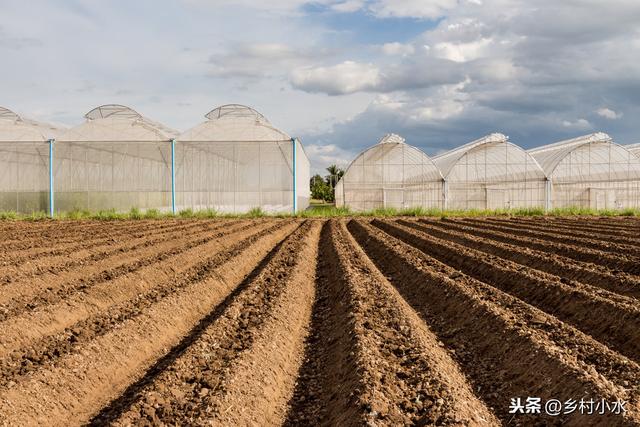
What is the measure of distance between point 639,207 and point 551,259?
2588 centimetres

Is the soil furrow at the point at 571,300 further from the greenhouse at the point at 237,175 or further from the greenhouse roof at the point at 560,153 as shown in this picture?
the greenhouse roof at the point at 560,153

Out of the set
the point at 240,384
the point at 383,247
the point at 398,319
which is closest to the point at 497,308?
the point at 398,319

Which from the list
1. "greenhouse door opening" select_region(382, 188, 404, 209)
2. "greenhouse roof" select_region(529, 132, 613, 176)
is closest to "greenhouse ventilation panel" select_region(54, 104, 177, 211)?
"greenhouse door opening" select_region(382, 188, 404, 209)

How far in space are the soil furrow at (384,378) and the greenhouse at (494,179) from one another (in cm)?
2474

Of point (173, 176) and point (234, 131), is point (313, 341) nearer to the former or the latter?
point (173, 176)

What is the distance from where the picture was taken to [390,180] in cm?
3108

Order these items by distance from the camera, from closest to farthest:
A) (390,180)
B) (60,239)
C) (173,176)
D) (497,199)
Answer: (60,239) < (173,176) < (390,180) < (497,199)

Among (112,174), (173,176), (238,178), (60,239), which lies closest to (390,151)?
(238,178)

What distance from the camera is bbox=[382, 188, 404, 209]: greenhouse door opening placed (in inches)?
1211

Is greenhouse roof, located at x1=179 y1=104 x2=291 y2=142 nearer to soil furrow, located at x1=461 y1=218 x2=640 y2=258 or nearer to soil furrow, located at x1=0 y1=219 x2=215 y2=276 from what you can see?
soil furrow, located at x1=461 y1=218 x2=640 y2=258

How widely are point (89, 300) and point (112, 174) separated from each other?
2109cm

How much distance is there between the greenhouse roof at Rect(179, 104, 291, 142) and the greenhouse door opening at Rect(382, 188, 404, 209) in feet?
18.8

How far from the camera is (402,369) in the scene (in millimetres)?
4934

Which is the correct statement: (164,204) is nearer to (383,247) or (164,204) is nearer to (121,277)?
(383,247)
